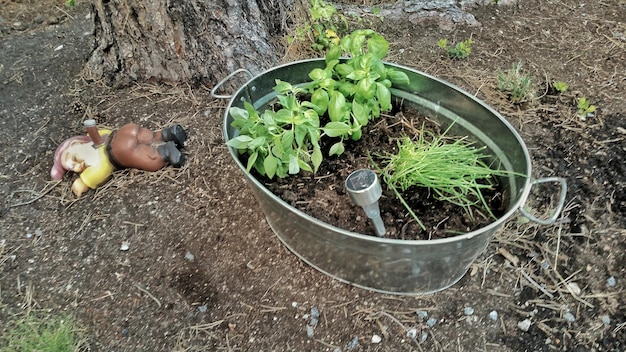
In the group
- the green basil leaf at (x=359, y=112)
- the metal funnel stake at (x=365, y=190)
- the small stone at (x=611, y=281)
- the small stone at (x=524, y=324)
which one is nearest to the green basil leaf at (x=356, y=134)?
the green basil leaf at (x=359, y=112)

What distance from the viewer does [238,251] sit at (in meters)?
1.29

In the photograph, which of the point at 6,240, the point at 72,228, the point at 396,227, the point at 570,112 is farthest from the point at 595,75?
the point at 6,240

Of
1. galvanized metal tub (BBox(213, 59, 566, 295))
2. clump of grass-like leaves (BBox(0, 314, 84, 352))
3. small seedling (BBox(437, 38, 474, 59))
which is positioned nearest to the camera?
galvanized metal tub (BBox(213, 59, 566, 295))

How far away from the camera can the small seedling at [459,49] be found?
5.94 ft

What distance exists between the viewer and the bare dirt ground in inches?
45.4

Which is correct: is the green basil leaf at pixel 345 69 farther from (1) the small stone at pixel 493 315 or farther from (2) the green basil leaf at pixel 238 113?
(1) the small stone at pixel 493 315

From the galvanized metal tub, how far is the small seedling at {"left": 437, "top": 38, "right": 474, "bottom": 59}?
1.82 ft

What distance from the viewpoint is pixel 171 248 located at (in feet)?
4.28

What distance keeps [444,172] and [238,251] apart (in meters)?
0.55

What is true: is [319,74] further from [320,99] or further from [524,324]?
[524,324]

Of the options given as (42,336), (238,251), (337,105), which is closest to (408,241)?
(337,105)

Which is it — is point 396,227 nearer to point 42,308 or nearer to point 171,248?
point 171,248

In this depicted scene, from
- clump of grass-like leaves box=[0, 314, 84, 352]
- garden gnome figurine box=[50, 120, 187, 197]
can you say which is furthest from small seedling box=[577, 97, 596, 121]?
clump of grass-like leaves box=[0, 314, 84, 352]

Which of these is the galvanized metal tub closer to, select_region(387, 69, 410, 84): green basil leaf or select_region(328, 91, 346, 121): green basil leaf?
select_region(387, 69, 410, 84): green basil leaf
